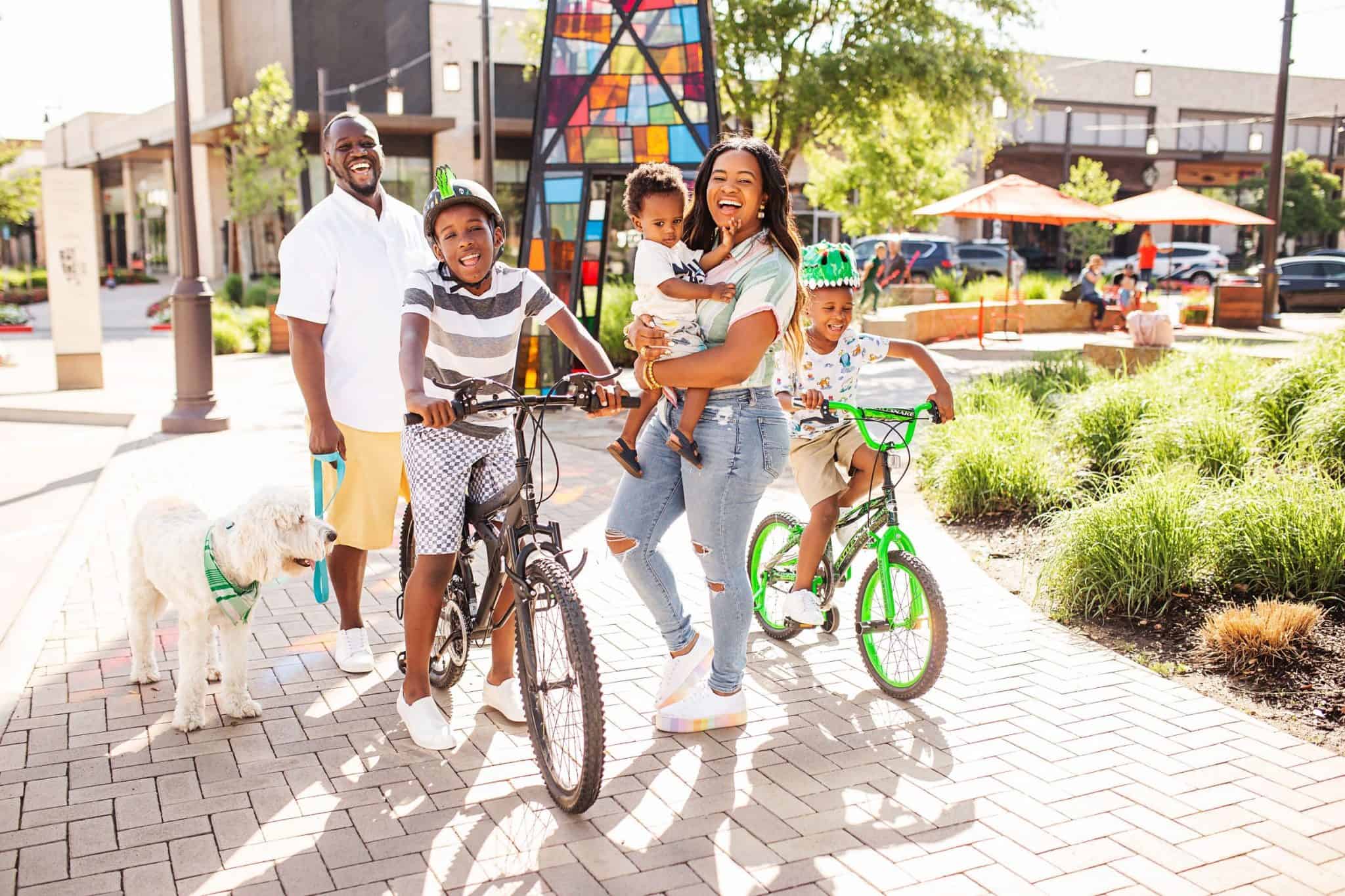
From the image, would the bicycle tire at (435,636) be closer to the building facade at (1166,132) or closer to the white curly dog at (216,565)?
the white curly dog at (216,565)

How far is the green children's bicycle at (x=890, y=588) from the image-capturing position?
14.7 ft

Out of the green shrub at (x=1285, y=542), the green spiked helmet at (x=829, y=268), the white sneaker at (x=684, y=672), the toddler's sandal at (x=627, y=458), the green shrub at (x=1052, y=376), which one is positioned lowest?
the white sneaker at (x=684, y=672)

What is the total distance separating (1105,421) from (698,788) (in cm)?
544

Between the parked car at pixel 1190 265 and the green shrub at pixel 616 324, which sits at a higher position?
the parked car at pixel 1190 265

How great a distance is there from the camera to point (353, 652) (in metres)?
4.91

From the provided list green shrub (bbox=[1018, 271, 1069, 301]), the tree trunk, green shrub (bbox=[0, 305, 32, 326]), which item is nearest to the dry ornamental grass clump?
green shrub (bbox=[1018, 271, 1069, 301])

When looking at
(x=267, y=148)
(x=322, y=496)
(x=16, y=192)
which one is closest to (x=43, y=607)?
(x=322, y=496)

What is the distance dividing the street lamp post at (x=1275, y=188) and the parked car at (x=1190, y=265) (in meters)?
12.0

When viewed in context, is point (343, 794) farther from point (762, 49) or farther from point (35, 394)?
point (762, 49)

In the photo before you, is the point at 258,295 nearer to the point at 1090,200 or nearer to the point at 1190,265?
the point at 1090,200

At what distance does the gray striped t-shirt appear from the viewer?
389 cm

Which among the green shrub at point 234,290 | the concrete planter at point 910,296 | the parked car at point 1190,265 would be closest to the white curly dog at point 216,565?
the concrete planter at point 910,296

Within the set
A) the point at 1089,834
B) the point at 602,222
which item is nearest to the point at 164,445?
the point at 602,222

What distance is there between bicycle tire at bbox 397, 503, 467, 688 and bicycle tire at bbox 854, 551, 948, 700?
1617 mm
